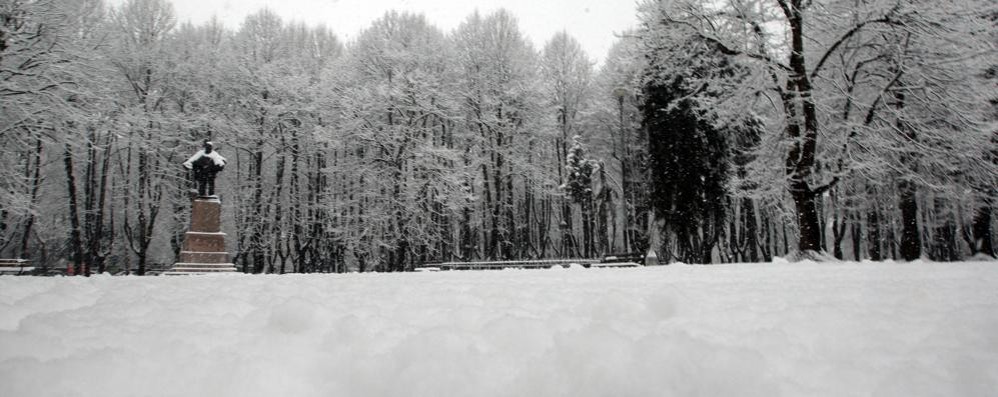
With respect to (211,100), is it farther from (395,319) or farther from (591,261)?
(395,319)

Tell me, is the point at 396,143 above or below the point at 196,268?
above

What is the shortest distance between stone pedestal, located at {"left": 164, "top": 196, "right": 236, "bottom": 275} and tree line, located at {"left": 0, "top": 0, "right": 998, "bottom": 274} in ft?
12.4

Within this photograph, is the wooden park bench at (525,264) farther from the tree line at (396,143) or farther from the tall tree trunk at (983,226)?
the tall tree trunk at (983,226)

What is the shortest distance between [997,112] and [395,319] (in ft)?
61.0

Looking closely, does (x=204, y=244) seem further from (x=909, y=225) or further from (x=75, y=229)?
(x=909, y=225)

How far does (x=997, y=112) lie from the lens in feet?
47.6

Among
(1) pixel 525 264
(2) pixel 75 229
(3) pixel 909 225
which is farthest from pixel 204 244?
(3) pixel 909 225

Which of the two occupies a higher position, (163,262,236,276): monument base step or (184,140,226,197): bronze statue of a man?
(184,140,226,197): bronze statue of a man

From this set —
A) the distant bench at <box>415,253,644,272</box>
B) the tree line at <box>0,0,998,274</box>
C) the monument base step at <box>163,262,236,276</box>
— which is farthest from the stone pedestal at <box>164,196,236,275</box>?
the distant bench at <box>415,253,644,272</box>

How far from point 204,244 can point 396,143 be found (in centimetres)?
1017

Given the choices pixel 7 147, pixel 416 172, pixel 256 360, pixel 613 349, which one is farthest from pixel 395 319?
pixel 416 172

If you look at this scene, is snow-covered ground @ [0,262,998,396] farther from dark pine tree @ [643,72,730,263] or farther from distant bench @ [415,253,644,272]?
dark pine tree @ [643,72,730,263]

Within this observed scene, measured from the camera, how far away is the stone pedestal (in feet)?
50.0

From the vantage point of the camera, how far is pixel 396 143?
24.2m
